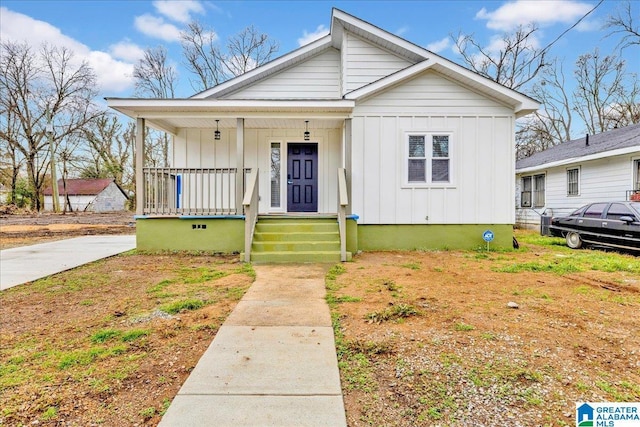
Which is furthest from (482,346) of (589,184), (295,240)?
(589,184)

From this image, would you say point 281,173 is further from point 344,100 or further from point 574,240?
point 574,240

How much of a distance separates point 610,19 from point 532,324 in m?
23.6

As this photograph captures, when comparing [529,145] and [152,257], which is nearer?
[152,257]

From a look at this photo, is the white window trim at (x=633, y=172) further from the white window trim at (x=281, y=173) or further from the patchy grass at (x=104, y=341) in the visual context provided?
the patchy grass at (x=104, y=341)

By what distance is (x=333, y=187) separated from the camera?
400 inches

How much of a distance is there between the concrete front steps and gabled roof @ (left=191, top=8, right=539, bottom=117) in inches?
121

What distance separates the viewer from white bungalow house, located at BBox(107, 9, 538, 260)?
309 inches

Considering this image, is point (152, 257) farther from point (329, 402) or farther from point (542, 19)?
point (542, 19)

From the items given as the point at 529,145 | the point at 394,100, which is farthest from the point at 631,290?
the point at 529,145

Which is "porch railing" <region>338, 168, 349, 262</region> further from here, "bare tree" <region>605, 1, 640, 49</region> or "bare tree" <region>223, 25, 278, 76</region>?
"bare tree" <region>223, 25, 278, 76</region>

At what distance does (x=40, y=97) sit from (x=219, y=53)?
582 inches

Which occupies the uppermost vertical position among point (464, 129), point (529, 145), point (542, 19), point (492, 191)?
point (542, 19)

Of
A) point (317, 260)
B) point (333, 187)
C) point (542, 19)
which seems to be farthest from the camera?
point (542, 19)

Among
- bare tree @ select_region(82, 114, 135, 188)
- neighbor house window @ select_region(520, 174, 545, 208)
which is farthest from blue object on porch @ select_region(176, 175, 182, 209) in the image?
bare tree @ select_region(82, 114, 135, 188)
